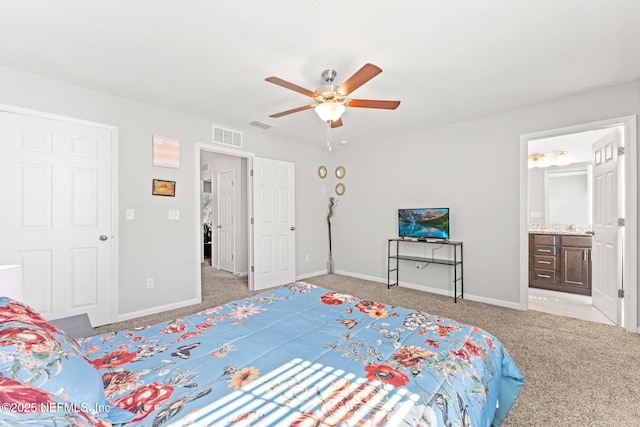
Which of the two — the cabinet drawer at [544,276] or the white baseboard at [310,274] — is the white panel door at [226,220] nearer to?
the white baseboard at [310,274]

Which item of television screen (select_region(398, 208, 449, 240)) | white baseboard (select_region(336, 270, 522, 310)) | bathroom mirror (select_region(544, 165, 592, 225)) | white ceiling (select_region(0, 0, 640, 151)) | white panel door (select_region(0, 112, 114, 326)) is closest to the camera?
white ceiling (select_region(0, 0, 640, 151))

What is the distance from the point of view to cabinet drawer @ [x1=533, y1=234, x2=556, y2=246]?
449 centimetres

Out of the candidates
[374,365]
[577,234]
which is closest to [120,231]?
[374,365]

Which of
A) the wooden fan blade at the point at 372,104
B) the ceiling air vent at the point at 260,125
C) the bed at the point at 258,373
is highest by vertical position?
the ceiling air vent at the point at 260,125

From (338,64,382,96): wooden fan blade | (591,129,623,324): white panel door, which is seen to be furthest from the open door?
(591,129,623,324): white panel door

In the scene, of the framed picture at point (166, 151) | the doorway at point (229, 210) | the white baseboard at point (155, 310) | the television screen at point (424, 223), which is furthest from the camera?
the doorway at point (229, 210)

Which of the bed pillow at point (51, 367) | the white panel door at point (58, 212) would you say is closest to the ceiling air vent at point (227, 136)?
the white panel door at point (58, 212)

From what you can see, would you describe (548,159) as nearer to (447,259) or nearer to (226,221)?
(447,259)

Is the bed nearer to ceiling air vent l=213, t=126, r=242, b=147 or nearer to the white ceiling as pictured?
the white ceiling

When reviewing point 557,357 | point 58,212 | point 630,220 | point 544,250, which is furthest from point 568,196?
point 58,212

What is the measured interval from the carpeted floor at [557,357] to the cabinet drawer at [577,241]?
5.51 feet

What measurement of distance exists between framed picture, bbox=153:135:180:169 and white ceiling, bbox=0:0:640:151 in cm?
44

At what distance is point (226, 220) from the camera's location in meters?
6.02

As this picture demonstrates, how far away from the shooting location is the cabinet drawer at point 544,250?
4489mm
